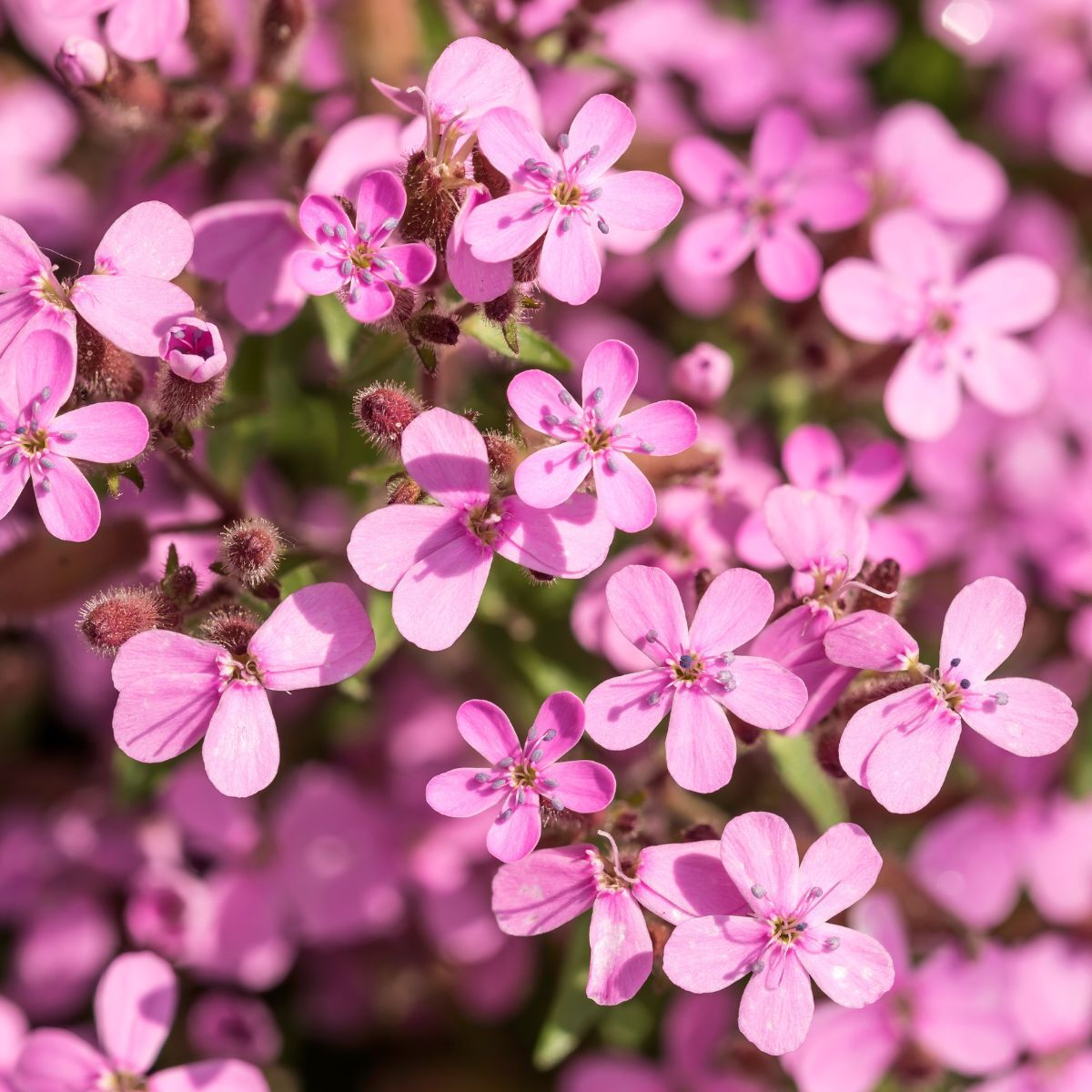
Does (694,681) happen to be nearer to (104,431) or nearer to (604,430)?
(604,430)

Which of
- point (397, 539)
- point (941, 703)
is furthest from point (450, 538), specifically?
point (941, 703)

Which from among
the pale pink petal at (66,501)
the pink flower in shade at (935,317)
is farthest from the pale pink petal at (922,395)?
the pale pink petal at (66,501)

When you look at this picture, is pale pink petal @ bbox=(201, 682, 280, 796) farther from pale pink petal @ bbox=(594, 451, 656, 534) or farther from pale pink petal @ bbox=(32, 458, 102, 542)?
pale pink petal @ bbox=(594, 451, 656, 534)

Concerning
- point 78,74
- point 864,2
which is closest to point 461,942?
point 78,74

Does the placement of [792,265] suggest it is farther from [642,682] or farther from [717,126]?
[717,126]

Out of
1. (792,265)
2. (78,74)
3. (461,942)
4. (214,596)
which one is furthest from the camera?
(461,942)

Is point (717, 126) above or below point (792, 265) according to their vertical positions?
below
